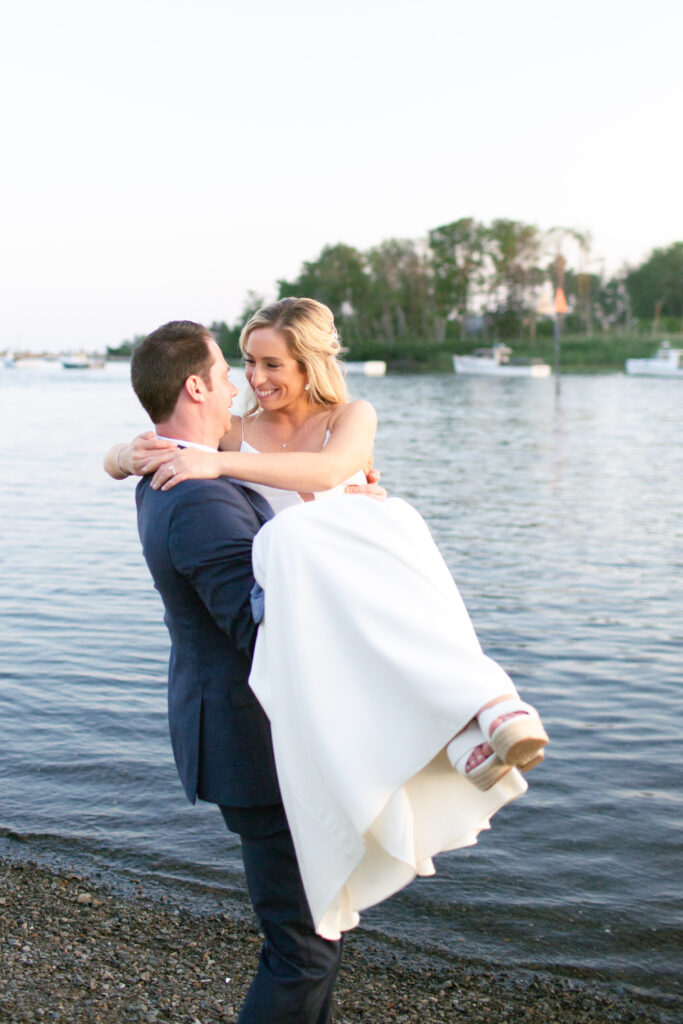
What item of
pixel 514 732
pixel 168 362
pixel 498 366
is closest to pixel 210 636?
pixel 168 362

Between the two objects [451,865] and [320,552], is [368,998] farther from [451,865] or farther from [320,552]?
[320,552]

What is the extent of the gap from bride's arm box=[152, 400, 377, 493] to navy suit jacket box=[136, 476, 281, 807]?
41 mm

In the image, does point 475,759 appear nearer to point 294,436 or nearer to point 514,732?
point 514,732

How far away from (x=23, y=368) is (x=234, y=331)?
5940 centimetres

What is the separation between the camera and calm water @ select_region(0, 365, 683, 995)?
5.25 m

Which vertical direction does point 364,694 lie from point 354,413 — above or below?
below

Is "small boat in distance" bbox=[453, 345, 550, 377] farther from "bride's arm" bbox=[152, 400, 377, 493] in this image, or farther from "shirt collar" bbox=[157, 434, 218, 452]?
"shirt collar" bbox=[157, 434, 218, 452]

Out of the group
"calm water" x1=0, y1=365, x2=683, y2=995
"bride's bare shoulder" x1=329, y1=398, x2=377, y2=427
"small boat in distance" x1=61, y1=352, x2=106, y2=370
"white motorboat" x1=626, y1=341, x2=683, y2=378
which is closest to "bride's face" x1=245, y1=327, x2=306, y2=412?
"bride's bare shoulder" x1=329, y1=398, x2=377, y2=427

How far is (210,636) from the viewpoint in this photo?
2.91 meters

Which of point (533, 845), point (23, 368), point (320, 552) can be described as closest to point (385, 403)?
point (533, 845)

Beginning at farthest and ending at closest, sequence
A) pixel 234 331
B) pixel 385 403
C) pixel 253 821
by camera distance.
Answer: pixel 234 331, pixel 385 403, pixel 253 821

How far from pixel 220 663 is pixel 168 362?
0.83m

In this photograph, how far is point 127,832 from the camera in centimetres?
604

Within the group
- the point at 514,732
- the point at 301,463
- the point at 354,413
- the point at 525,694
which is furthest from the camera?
the point at 525,694
